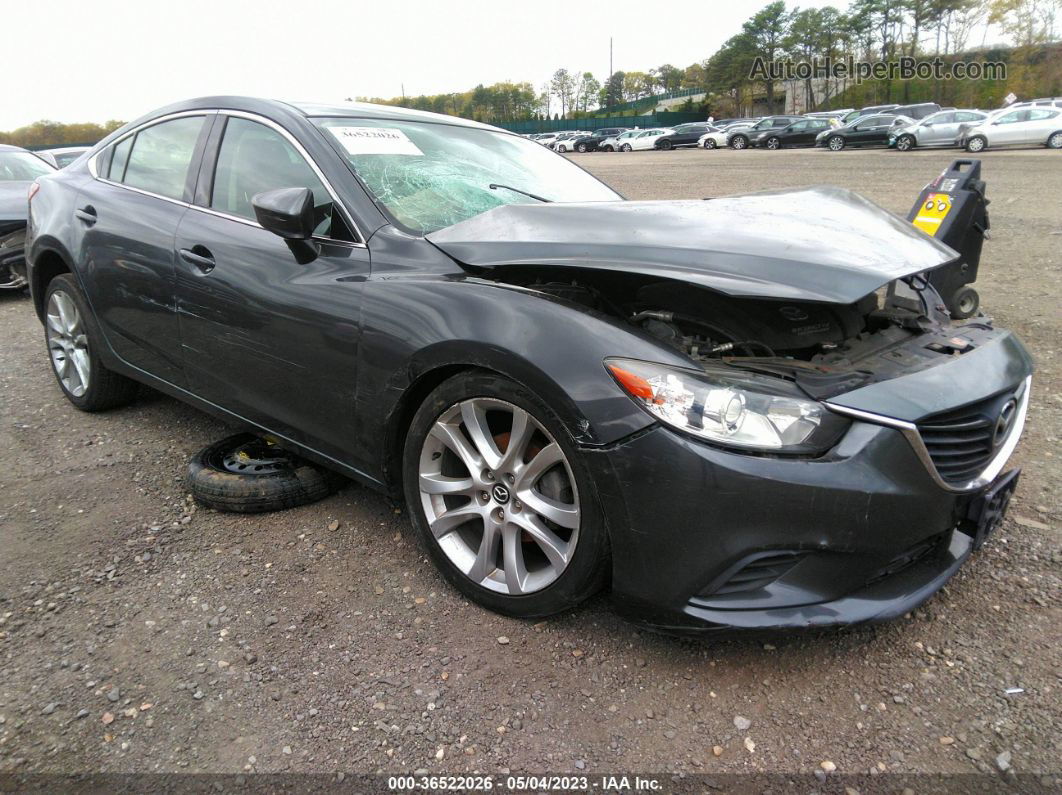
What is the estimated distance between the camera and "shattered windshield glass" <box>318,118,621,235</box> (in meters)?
2.72

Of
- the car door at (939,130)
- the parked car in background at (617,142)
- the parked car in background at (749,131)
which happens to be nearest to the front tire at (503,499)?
the car door at (939,130)

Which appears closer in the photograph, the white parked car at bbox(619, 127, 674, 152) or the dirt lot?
the dirt lot

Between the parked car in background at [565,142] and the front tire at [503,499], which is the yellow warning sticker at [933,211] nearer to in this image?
the front tire at [503,499]

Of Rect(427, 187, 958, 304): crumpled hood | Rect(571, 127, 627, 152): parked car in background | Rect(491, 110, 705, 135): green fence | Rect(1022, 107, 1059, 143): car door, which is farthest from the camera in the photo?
Rect(491, 110, 705, 135): green fence

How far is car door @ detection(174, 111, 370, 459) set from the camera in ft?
8.34

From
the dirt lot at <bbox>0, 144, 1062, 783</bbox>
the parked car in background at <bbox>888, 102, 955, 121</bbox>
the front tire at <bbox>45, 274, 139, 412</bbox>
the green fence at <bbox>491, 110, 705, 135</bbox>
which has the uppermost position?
the green fence at <bbox>491, 110, 705, 135</bbox>

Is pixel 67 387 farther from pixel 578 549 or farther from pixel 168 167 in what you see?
pixel 578 549

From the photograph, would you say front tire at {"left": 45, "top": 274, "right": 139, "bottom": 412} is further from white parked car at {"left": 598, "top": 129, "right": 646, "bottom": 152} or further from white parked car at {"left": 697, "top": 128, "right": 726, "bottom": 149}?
white parked car at {"left": 598, "top": 129, "right": 646, "bottom": 152}

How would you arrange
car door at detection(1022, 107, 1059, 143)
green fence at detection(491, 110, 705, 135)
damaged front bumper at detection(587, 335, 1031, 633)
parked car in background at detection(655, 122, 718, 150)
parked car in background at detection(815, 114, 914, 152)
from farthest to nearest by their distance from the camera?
green fence at detection(491, 110, 705, 135), parked car in background at detection(655, 122, 718, 150), parked car in background at detection(815, 114, 914, 152), car door at detection(1022, 107, 1059, 143), damaged front bumper at detection(587, 335, 1031, 633)

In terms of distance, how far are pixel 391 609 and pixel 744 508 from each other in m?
1.23

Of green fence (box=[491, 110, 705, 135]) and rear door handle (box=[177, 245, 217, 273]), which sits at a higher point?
green fence (box=[491, 110, 705, 135])

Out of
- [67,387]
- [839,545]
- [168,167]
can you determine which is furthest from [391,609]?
[67,387]

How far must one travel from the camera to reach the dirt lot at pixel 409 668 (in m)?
1.84

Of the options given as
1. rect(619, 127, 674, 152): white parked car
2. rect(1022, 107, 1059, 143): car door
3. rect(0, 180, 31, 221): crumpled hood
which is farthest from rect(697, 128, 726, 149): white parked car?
rect(0, 180, 31, 221): crumpled hood
